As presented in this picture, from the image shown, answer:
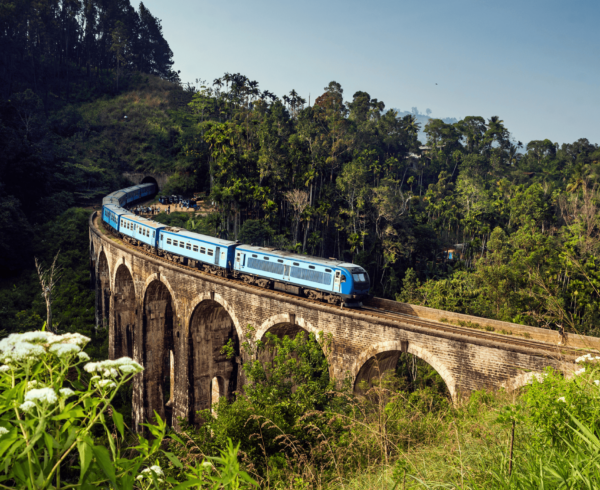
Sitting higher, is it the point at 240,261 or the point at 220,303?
the point at 240,261

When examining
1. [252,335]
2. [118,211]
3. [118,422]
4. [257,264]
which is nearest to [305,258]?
[257,264]

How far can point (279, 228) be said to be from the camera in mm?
54719

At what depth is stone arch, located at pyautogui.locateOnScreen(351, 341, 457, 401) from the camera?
1676 centimetres

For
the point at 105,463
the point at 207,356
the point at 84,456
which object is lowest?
the point at 207,356

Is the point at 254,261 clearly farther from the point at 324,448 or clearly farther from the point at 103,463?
the point at 103,463

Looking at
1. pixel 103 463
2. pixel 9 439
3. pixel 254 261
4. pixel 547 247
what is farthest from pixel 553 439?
pixel 547 247

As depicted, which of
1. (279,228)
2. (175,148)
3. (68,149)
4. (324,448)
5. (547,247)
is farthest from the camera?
(175,148)

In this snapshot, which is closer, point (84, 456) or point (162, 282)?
point (84, 456)

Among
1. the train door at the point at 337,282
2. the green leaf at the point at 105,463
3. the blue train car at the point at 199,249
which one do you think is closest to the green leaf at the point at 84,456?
the green leaf at the point at 105,463

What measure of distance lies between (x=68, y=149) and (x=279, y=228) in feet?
129

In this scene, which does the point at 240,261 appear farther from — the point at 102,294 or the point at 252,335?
the point at 102,294

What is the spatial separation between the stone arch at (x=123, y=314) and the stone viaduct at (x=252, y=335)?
0.28ft

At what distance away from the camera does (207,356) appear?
27750 millimetres

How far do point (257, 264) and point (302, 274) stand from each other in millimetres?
3615
